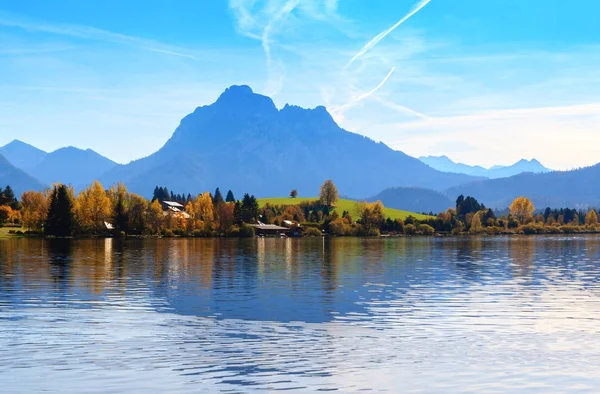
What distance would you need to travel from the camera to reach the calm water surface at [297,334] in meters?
26.1

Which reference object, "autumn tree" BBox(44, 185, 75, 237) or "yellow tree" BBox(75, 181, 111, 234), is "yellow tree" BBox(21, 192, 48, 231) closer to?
"autumn tree" BBox(44, 185, 75, 237)

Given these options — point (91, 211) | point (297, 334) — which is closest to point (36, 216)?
point (91, 211)

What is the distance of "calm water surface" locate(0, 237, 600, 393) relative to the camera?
26094mm

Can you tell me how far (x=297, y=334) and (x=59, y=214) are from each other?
163 metres

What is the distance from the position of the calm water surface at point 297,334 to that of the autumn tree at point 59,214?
121 meters

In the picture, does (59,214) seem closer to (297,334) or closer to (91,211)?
(91,211)

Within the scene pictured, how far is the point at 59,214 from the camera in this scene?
184750 millimetres

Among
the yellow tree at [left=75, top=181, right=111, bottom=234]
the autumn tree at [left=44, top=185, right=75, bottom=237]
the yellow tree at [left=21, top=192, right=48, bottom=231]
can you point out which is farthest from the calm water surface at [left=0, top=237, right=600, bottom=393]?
the yellow tree at [left=75, top=181, right=111, bottom=234]

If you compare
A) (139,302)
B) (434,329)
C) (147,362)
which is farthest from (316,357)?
(139,302)

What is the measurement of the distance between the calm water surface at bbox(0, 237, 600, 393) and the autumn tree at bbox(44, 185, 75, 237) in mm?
120665

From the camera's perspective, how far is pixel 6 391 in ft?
79.6

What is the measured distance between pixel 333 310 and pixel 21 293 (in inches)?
999

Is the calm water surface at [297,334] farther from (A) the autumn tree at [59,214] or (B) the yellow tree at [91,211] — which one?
(B) the yellow tree at [91,211]

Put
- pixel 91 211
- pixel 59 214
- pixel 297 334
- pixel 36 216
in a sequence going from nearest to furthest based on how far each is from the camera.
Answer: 1. pixel 297 334
2. pixel 59 214
3. pixel 36 216
4. pixel 91 211
